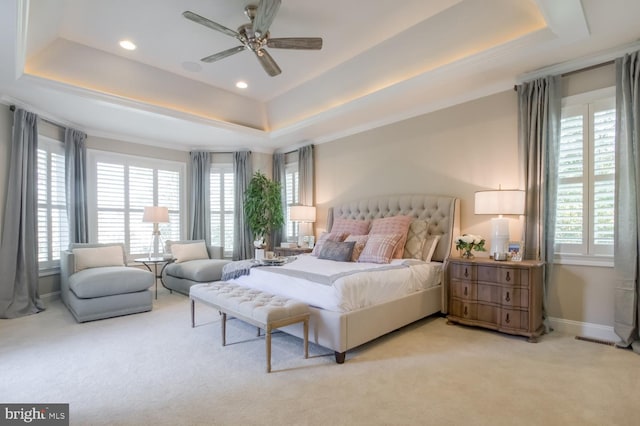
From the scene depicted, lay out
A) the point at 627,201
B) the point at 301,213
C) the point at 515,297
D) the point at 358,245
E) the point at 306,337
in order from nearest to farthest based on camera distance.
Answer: the point at 306,337
the point at 627,201
the point at 515,297
the point at 358,245
the point at 301,213

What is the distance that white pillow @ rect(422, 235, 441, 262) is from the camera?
439 centimetres

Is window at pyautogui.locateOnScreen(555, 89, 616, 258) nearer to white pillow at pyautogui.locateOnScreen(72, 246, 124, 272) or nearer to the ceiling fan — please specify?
the ceiling fan

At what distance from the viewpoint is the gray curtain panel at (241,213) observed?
23.5 ft

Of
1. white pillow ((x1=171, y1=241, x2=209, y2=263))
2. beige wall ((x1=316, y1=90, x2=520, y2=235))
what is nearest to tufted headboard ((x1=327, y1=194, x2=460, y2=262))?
beige wall ((x1=316, y1=90, x2=520, y2=235))

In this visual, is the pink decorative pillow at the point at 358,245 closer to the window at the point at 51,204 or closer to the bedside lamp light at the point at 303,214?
the bedside lamp light at the point at 303,214

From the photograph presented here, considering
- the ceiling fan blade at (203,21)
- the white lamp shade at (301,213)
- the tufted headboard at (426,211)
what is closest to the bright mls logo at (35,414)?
the ceiling fan blade at (203,21)

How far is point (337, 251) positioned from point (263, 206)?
2.78 meters

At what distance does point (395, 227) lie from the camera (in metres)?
4.54

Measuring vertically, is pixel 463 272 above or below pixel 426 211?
below

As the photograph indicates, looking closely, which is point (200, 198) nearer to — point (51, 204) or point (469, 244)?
point (51, 204)

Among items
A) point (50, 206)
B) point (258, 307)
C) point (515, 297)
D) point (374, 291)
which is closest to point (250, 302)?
point (258, 307)

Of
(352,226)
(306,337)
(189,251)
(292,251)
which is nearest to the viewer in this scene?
(306,337)

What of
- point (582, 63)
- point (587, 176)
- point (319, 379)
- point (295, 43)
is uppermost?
point (295, 43)

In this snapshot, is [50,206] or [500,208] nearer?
[500,208]
